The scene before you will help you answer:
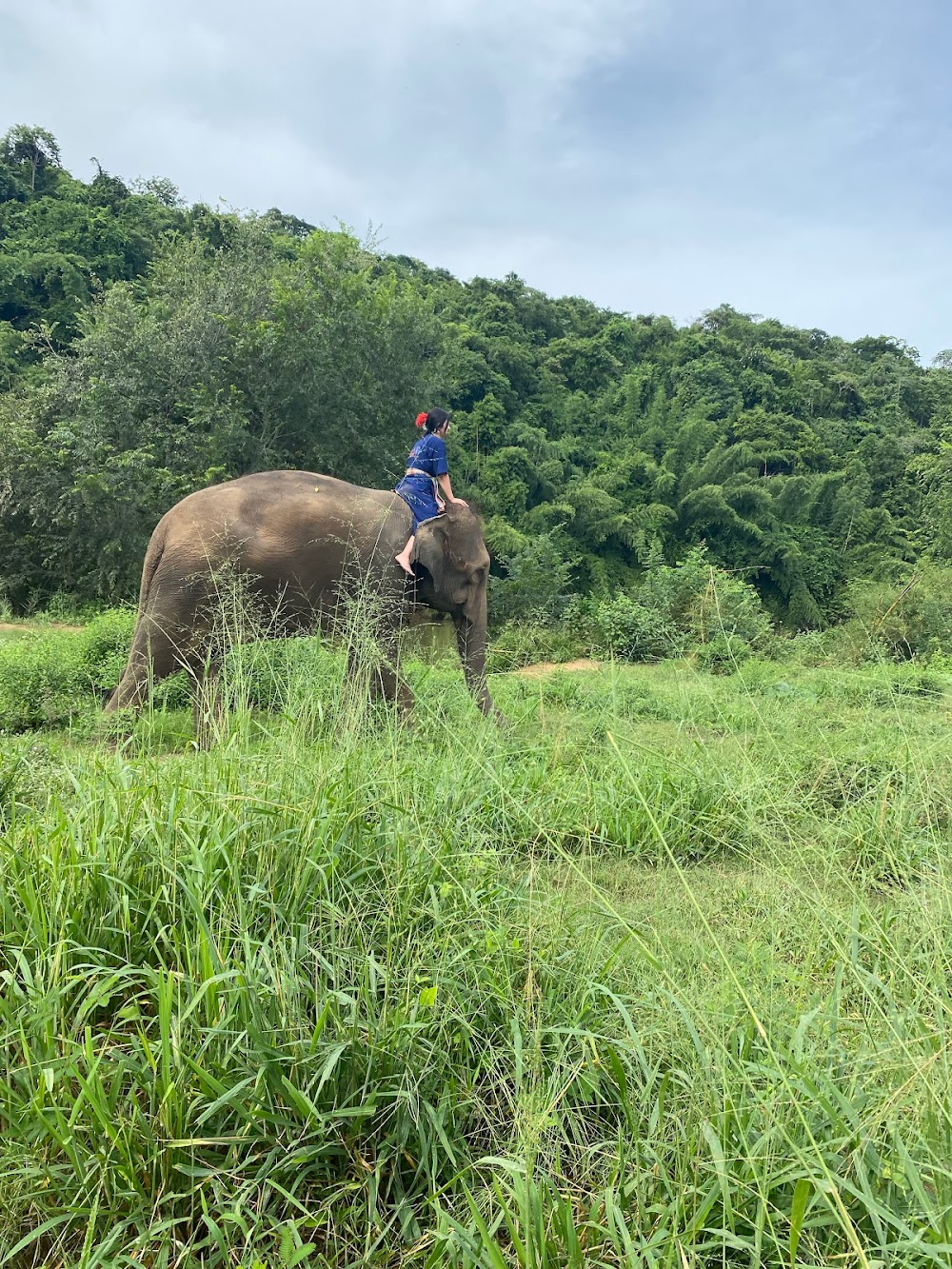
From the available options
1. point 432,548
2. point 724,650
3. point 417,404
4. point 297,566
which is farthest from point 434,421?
point 417,404

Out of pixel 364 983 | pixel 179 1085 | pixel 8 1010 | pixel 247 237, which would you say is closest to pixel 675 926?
pixel 364 983

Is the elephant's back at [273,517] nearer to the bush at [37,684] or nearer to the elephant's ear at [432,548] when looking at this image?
the elephant's ear at [432,548]

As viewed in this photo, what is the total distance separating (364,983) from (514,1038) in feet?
1.13

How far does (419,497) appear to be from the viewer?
211 inches

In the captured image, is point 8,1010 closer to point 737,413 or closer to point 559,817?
point 559,817

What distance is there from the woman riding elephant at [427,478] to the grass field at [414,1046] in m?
2.99

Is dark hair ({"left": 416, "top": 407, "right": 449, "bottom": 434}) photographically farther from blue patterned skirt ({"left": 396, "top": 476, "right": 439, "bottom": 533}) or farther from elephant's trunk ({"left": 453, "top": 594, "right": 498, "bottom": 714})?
elephant's trunk ({"left": 453, "top": 594, "right": 498, "bottom": 714})

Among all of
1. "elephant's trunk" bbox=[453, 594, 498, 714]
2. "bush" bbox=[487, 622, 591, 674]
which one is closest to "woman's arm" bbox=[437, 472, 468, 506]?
"elephant's trunk" bbox=[453, 594, 498, 714]

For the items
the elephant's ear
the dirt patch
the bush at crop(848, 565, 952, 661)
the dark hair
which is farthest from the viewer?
the bush at crop(848, 565, 952, 661)

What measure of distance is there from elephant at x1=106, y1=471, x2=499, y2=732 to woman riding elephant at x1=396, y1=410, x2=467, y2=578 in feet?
0.26

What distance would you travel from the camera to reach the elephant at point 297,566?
14.9 feet

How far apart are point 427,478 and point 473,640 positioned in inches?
46.2

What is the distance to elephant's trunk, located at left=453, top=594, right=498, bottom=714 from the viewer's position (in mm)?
5207

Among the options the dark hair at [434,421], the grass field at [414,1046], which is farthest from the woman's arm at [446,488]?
the grass field at [414,1046]
